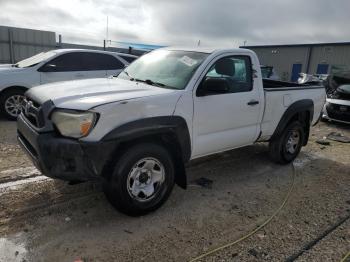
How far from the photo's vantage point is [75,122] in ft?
9.78

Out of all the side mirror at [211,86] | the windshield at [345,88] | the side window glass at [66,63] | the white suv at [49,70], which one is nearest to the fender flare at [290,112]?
the side mirror at [211,86]

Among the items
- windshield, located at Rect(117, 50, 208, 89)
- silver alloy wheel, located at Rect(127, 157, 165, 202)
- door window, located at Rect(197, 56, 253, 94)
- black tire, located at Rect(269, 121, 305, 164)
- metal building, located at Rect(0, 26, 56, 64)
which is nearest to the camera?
silver alloy wheel, located at Rect(127, 157, 165, 202)

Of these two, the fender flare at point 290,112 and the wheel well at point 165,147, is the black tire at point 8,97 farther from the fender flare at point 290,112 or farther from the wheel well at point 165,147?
the fender flare at point 290,112

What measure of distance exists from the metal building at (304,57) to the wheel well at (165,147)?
25798mm

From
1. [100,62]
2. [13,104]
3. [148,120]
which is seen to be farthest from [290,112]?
[13,104]

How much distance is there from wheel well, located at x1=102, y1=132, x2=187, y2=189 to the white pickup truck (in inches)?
0.4

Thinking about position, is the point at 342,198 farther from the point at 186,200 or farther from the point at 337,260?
the point at 186,200

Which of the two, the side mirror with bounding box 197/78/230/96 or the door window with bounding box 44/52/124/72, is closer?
the side mirror with bounding box 197/78/230/96

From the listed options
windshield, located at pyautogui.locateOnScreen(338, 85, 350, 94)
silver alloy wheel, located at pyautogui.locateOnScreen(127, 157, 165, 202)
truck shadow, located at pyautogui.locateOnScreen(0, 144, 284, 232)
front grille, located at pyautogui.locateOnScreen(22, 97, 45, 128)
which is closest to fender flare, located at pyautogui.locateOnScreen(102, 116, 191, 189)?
silver alloy wheel, located at pyautogui.locateOnScreen(127, 157, 165, 202)

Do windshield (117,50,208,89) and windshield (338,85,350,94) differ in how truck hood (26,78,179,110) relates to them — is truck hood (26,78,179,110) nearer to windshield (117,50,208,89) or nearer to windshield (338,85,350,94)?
windshield (117,50,208,89)

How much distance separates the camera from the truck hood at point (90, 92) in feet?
10.1

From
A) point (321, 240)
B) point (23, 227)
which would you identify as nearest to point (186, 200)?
point (321, 240)

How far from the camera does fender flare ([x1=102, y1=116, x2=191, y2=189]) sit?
3062 millimetres

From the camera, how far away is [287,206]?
13.1ft
